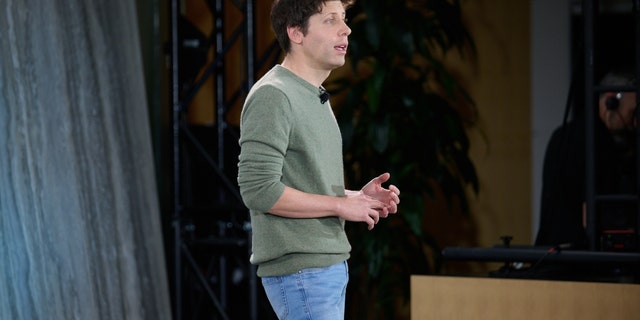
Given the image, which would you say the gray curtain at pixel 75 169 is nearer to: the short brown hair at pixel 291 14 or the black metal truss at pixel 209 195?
the black metal truss at pixel 209 195

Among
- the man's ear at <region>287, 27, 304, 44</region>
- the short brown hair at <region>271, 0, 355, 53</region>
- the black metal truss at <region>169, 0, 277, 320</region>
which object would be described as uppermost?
the short brown hair at <region>271, 0, 355, 53</region>

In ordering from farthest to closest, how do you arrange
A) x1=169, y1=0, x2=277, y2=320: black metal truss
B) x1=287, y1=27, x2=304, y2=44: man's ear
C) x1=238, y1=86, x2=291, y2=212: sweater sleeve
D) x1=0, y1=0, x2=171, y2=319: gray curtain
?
x1=169, y1=0, x2=277, y2=320: black metal truss
x1=0, y1=0, x2=171, y2=319: gray curtain
x1=287, y1=27, x2=304, y2=44: man's ear
x1=238, y1=86, x2=291, y2=212: sweater sleeve

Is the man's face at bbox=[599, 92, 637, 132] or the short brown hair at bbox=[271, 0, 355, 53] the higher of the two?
the short brown hair at bbox=[271, 0, 355, 53]

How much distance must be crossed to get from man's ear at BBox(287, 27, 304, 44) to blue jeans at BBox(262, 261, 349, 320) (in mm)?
418

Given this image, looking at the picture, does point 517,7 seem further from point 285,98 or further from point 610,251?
point 285,98

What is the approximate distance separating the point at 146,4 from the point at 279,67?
2836 mm

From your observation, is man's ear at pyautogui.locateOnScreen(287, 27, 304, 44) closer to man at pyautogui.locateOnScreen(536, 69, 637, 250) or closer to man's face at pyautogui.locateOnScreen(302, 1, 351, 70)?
man's face at pyautogui.locateOnScreen(302, 1, 351, 70)

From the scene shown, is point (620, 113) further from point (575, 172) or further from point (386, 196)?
point (386, 196)

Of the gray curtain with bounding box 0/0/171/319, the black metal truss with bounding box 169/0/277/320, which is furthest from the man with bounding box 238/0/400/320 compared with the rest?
the black metal truss with bounding box 169/0/277/320

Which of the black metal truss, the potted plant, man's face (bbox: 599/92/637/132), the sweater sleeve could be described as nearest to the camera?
the sweater sleeve

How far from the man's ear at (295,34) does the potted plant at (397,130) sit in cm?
222

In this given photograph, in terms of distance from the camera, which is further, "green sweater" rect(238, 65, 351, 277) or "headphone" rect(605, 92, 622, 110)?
"headphone" rect(605, 92, 622, 110)

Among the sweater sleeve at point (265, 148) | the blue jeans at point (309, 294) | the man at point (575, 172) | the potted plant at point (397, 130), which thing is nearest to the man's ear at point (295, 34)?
the sweater sleeve at point (265, 148)

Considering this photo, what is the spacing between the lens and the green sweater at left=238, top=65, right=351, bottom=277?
1.73 metres
